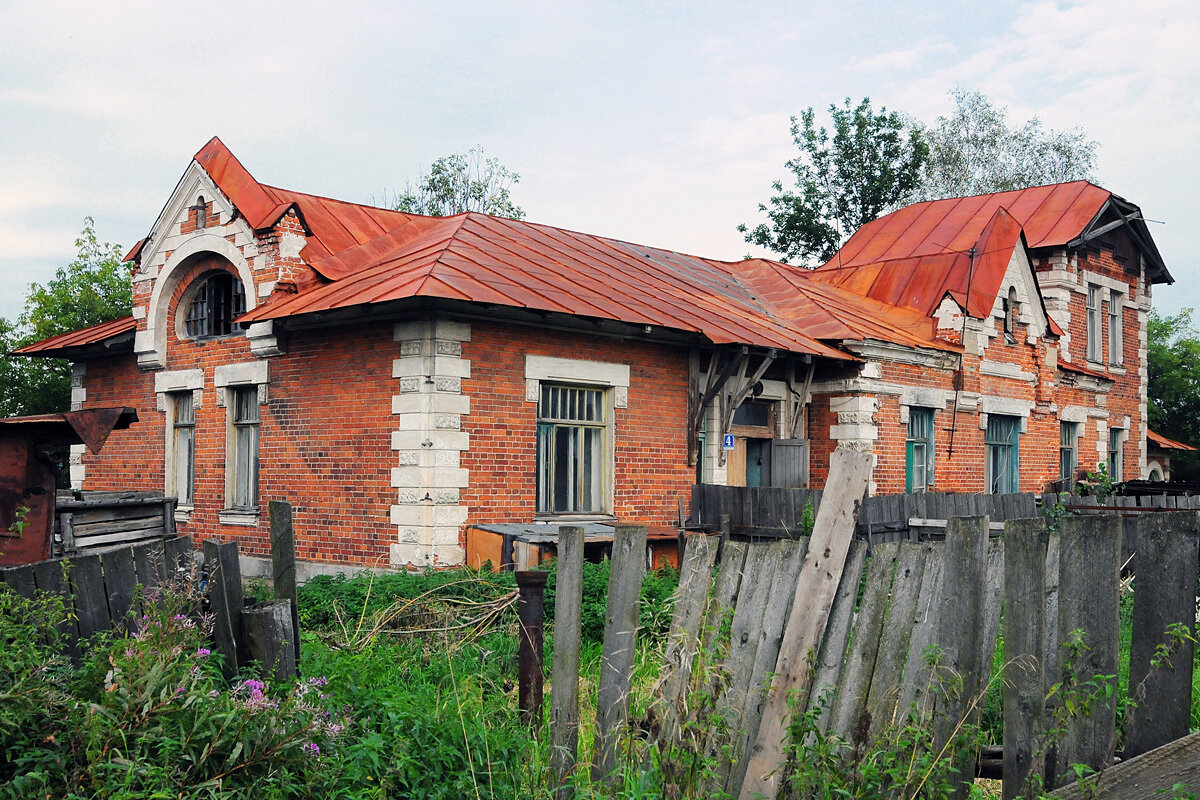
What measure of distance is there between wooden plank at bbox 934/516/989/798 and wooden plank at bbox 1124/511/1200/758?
55cm

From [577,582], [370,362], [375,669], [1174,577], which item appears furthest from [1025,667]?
[370,362]

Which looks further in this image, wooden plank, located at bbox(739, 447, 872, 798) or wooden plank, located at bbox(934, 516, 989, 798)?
wooden plank, located at bbox(739, 447, 872, 798)

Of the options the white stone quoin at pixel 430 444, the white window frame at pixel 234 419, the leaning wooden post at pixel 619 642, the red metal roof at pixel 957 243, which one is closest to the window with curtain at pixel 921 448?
the red metal roof at pixel 957 243

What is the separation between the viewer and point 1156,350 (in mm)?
36438

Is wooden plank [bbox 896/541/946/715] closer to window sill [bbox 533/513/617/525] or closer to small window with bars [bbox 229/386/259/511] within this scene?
window sill [bbox 533/513/617/525]

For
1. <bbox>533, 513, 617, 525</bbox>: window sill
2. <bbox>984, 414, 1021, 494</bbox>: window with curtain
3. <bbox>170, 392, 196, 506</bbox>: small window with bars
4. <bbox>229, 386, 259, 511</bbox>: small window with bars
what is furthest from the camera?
<bbox>984, 414, 1021, 494</bbox>: window with curtain

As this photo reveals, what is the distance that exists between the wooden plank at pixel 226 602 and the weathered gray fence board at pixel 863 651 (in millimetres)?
2731

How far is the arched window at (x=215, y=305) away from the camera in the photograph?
51.4 feet

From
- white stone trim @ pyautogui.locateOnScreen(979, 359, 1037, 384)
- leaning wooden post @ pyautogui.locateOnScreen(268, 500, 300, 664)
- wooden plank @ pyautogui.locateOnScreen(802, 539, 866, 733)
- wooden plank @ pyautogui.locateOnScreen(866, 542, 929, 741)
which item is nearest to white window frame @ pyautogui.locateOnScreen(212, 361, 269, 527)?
leaning wooden post @ pyautogui.locateOnScreen(268, 500, 300, 664)

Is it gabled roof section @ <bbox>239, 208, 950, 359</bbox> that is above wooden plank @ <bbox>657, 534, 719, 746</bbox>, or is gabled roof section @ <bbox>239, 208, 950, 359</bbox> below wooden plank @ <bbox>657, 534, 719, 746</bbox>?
above

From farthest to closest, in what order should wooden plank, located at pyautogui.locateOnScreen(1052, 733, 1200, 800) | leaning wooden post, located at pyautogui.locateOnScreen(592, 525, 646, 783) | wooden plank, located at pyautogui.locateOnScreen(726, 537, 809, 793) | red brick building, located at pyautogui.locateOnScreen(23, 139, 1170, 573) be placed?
red brick building, located at pyautogui.locateOnScreen(23, 139, 1170, 573), leaning wooden post, located at pyautogui.locateOnScreen(592, 525, 646, 783), wooden plank, located at pyautogui.locateOnScreen(726, 537, 809, 793), wooden plank, located at pyautogui.locateOnScreen(1052, 733, 1200, 800)

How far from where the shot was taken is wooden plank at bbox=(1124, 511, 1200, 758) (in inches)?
153

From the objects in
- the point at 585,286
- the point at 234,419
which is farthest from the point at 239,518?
the point at 585,286

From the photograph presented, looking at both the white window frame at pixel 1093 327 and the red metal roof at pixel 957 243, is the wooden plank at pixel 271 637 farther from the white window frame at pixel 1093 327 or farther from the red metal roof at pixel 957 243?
the white window frame at pixel 1093 327
